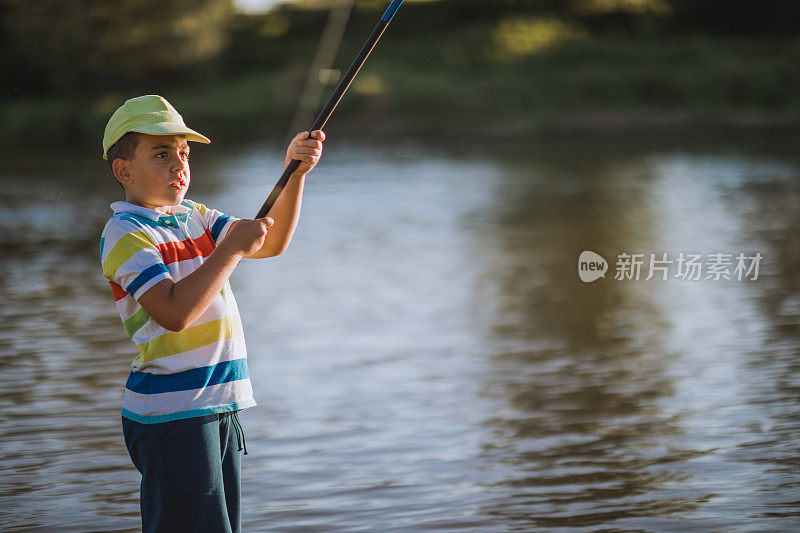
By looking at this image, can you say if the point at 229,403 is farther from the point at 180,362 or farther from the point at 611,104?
the point at 611,104

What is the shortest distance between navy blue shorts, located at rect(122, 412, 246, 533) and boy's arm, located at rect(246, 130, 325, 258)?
44cm

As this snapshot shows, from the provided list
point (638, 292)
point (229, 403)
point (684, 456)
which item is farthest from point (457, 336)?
point (229, 403)

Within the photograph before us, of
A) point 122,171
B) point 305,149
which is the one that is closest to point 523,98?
point 305,149

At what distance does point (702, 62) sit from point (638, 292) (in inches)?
1015

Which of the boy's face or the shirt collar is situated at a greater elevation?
the boy's face

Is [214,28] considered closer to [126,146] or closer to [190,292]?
[126,146]

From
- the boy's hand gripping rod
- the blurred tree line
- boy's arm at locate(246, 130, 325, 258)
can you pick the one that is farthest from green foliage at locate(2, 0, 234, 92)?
boy's arm at locate(246, 130, 325, 258)

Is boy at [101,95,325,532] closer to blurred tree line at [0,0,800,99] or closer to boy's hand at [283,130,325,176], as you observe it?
boy's hand at [283,130,325,176]

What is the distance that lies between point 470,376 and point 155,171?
361 cm

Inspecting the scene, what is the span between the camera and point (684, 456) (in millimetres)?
4496

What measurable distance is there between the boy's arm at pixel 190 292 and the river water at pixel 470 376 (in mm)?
1603

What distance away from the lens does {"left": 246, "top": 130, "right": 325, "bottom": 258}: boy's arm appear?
2746mm

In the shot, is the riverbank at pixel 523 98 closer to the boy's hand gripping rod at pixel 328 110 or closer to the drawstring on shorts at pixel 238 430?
the boy's hand gripping rod at pixel 328 110

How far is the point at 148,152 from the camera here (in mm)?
2564
